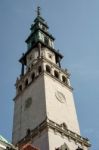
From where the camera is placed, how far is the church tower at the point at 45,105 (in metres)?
49.6

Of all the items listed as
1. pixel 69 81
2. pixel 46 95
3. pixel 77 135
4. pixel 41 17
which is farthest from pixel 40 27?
pixel 77 135

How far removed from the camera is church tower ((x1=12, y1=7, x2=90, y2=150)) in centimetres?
4956

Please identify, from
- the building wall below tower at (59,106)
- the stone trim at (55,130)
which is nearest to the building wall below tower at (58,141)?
the stone trim at (55,130)

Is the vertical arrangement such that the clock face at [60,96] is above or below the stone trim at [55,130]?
above

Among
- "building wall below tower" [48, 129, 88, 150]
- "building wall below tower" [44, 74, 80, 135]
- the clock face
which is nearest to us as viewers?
"building wall below tower" [48, 129, 88, 150]

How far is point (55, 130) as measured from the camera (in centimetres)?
4956

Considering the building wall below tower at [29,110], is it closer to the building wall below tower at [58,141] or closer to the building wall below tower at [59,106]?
the building wall below tower at [59,106]

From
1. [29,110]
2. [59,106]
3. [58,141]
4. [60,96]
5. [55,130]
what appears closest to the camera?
[58,141]

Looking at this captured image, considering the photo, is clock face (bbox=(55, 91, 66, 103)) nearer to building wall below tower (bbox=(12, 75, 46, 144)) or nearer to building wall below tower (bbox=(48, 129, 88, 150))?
building wall below tower (bbox=(12, 75, 46, 144))

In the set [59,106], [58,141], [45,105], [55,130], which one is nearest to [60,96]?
[59,106]

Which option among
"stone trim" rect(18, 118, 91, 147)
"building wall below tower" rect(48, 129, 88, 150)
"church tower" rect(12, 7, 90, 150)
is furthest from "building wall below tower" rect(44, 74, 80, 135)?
"building wall below tower" rect(48, 129, 88, 150)

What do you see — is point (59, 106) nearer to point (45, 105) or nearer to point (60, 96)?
point (60, 96)

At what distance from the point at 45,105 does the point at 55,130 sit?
16.7 feet

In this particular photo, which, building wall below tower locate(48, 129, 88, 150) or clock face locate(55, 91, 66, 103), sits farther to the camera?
clock face locate(55, 91, 66, 103)
